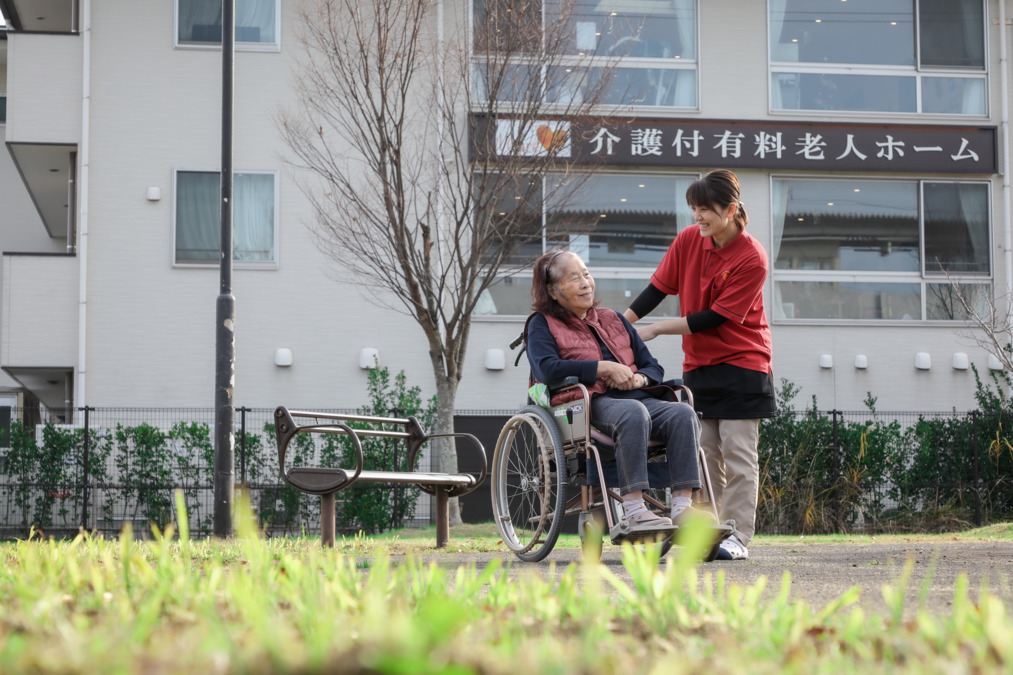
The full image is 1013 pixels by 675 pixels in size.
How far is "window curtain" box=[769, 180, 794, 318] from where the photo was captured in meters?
14.9

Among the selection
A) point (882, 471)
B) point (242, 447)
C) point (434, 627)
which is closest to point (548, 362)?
point (434, 627)

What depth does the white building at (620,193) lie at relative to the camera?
13992mm

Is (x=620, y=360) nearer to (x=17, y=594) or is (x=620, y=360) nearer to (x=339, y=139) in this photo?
(x=17, y=594)

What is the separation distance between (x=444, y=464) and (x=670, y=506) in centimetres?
721

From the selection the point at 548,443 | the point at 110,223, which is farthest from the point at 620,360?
the point at 110,223

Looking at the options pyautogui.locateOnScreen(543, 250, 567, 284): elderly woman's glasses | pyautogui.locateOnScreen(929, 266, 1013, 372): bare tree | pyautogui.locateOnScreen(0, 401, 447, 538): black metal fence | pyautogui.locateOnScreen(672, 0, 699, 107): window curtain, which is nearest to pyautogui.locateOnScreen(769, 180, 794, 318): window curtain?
pyautogui.locateOnScreen(672, 0, 699, 107): window curtain

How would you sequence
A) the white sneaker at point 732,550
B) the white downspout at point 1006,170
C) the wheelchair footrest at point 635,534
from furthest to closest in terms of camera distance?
the white downspout at point 1006,170 → the white sneaker at point 732,550 → the wheelchair footrest at point 635,534

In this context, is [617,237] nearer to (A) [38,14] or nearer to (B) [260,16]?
(B) [260,16]

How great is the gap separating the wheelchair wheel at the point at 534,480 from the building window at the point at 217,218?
8.40m

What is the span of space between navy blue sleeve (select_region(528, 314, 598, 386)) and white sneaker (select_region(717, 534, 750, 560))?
3.40 ft

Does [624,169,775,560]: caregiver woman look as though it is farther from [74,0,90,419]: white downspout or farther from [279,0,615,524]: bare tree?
[74,0,90,419]: white downspout

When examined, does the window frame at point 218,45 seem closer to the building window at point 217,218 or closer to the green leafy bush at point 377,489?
the building window at point 217,218

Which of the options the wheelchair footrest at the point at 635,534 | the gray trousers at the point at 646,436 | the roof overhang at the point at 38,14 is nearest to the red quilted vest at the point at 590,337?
the gray trousers at the point at 646,436

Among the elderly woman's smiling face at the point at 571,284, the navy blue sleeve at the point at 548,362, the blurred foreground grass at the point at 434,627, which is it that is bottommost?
the blurred foreground grass at the point at 434,627
